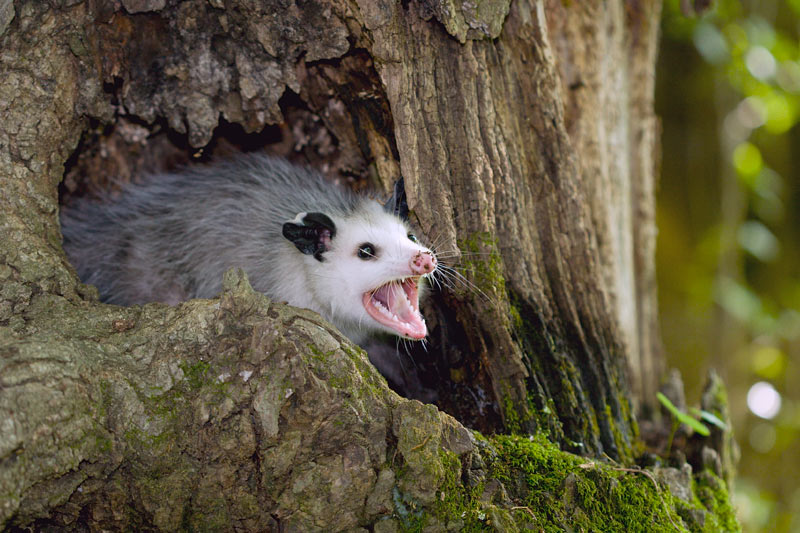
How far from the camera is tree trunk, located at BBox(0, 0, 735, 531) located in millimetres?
1670

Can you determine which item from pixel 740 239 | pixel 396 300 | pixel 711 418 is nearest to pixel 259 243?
pixel 396 300

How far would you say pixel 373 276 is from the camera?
2467mm

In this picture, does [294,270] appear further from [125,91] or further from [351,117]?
[125,91]

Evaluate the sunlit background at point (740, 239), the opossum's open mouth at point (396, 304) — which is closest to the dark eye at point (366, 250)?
the opossum's open mouth at point (396, 304)

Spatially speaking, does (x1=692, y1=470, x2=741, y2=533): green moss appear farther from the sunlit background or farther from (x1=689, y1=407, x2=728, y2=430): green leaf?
the sunlit background

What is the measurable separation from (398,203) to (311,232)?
372mm

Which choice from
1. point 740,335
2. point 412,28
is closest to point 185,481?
point 412,28

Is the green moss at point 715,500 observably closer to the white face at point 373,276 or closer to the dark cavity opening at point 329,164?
the dark cavity opening at point 329,164

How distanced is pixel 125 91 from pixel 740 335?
4233 mm

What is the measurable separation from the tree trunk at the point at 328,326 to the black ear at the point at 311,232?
31 centimetres

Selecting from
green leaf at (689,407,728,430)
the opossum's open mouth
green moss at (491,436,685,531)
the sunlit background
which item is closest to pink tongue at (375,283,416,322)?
the opossum's open mouth

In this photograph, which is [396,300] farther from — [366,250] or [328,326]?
[328,326]

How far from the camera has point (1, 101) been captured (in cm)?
211

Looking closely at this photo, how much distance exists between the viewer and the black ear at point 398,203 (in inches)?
104
